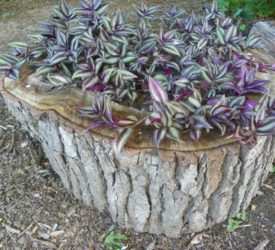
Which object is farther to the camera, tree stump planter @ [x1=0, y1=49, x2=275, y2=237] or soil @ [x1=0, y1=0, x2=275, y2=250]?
soil @ [x1=0, y1=0, x2=275, y2=250]

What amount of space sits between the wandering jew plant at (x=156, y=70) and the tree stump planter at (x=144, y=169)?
0.21 feet

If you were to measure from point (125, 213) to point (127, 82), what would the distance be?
2.02 ft

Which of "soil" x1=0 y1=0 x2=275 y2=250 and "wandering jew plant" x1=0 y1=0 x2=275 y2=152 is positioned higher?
"wandering jew plant" x1=0 y1=0 x2=275 y2=152

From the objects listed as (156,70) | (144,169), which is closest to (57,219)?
(144,169)

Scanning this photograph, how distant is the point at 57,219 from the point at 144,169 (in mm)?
687

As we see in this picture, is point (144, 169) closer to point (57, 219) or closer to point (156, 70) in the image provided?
point (156, 70)

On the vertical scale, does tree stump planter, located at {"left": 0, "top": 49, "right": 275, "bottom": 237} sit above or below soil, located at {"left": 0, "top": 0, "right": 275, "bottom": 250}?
above

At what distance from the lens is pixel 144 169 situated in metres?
1.75

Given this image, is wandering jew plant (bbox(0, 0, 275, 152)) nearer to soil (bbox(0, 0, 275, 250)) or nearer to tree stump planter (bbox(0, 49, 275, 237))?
tree stump planter (bbox(0, 49, 275, 237))

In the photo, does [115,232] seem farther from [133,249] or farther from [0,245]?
[0,245]

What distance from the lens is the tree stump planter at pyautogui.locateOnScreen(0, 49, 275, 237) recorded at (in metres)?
1.69

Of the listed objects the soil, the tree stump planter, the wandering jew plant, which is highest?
the wandering jew plant

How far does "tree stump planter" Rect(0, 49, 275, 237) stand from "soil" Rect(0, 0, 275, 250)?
0.06 metres

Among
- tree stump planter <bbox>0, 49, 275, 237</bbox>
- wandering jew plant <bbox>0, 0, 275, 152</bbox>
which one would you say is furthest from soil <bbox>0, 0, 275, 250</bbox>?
wandering jew plant <bbox>0, 0, 275, 152</bbox>
